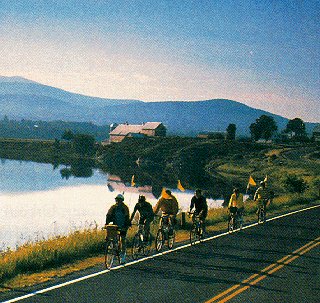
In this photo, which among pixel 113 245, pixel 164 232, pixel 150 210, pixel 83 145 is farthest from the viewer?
pixel 83 145

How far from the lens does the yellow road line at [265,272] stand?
469 inches

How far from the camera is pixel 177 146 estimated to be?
148250mm

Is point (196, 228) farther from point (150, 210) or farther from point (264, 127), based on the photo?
point (264, 127)

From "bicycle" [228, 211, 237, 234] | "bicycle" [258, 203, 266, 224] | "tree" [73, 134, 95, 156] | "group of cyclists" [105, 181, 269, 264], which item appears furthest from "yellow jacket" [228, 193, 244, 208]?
"tree" [73, 134, 95, 156]

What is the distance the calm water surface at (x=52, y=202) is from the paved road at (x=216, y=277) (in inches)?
233

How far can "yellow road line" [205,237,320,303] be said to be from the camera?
469 inches

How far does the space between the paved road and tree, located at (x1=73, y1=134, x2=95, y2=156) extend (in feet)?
→ 408

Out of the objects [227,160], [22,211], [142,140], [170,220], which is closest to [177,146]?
[142,140]

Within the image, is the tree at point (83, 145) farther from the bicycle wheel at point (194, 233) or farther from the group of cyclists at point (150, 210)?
the bicycle wheel at point (194, 233)

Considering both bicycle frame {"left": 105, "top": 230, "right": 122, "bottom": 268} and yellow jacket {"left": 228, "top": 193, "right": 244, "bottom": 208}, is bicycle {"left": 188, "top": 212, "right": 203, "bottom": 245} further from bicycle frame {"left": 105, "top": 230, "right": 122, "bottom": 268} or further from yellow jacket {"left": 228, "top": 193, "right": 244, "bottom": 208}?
bicycle frame {"left": 105, "top": 230, "right": 122, "bottom": 268}

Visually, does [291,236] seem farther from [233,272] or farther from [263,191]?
[233,272]

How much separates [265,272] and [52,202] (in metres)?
39.6

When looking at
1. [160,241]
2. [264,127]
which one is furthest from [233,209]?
[264,127]

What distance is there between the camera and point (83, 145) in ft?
465
